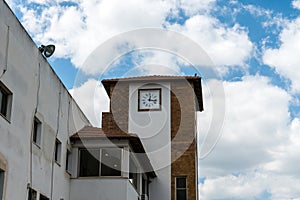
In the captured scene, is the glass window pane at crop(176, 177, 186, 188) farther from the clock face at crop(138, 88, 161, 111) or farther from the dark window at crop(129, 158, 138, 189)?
the dark window at crop(129, 158, 138, 189)

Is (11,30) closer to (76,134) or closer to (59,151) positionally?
(59,151)

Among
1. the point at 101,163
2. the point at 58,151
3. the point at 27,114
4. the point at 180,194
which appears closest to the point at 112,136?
the point at 101,163

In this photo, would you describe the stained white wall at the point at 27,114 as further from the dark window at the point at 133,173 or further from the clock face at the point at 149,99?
the clock face at the point at 149,99

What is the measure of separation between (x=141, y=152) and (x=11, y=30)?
9.84 meters

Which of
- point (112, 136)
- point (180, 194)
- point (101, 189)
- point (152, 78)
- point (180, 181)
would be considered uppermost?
point (152, 78)

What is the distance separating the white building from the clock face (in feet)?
0.19

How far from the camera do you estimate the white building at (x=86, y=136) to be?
1552cm

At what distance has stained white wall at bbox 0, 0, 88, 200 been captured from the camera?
593 inches

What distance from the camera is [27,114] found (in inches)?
663

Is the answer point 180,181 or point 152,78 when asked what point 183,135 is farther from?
point 152,78

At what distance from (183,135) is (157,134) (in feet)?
4.83

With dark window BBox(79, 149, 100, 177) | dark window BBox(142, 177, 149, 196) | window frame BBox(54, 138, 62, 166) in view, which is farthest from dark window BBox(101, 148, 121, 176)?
dark window BBox(142, 177, 149, 196)

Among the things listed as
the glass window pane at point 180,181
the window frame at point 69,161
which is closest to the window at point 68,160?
the window frame at point 69,161

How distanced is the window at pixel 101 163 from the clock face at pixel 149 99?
912 centimetres
